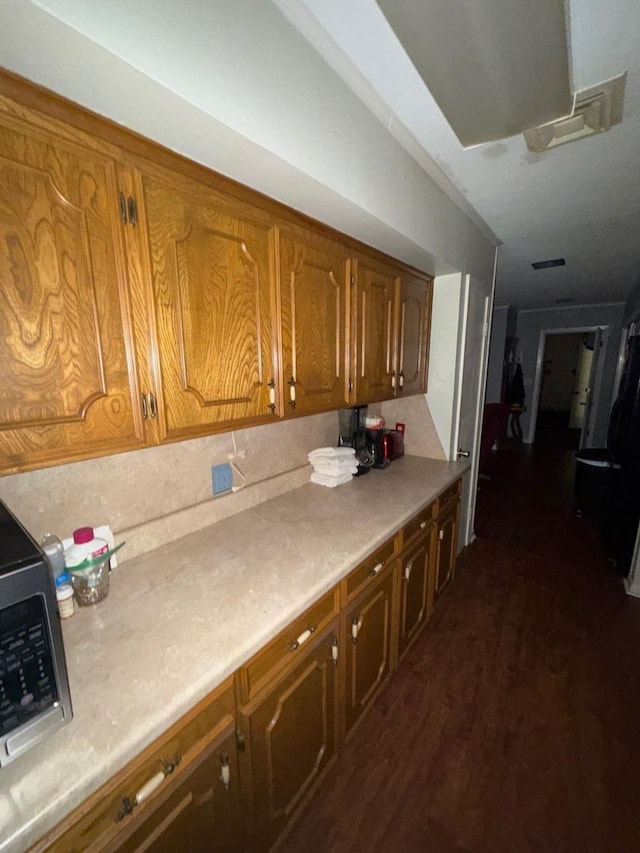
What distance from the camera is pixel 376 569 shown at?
134cm

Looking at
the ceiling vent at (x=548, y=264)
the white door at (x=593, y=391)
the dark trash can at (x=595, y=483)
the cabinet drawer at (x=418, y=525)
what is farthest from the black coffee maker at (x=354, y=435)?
the white door at (x=593, y=391)

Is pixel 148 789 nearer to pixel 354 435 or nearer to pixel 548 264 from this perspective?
pixel 354 435

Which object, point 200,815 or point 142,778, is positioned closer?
point 142,778

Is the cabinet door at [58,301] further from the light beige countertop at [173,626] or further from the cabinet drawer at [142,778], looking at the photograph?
the cabinet drawer at [142,778]

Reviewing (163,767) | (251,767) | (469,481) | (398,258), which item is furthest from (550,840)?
(398,258)

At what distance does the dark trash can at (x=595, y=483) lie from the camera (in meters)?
2.91

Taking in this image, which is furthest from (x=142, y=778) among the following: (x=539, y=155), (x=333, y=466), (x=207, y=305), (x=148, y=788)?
(x=539, y=155)

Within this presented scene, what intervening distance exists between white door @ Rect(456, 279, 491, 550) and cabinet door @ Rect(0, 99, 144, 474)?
1.96m

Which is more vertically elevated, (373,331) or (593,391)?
(373,331)

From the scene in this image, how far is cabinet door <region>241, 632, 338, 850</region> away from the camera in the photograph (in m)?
0.90

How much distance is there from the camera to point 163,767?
673 mm

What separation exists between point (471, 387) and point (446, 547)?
3.79ft

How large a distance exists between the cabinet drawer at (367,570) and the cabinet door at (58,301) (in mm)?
853

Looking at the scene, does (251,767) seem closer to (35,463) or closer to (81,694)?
(81,694)
